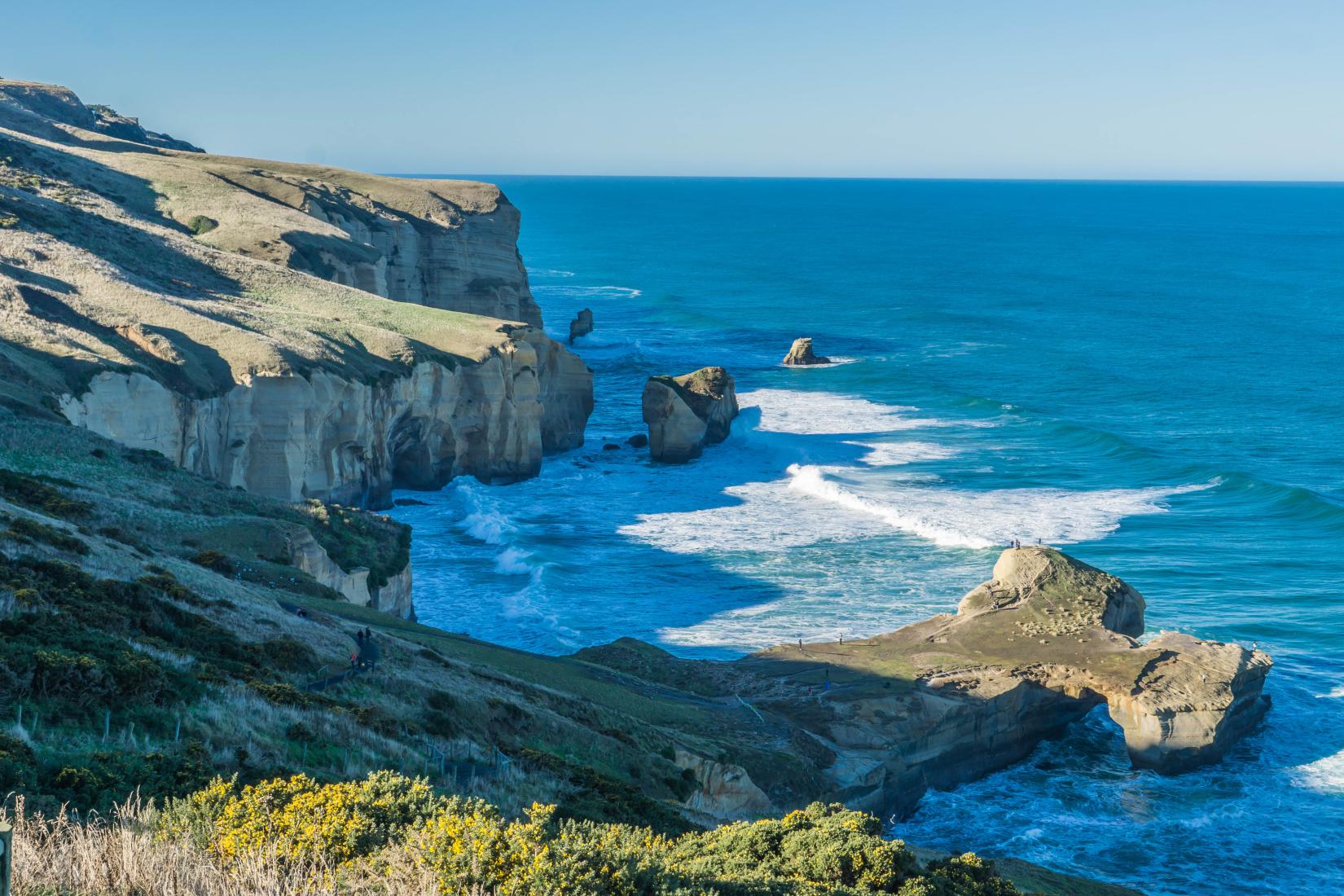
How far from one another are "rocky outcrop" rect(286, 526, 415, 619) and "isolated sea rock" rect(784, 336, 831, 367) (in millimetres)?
65043

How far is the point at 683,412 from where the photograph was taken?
75625 millimetres

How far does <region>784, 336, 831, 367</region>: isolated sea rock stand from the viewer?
4213 inches

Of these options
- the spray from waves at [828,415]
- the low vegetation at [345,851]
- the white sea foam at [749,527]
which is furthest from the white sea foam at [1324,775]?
the spray from waves at [828,415]

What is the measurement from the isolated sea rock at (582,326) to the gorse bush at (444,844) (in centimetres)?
10498

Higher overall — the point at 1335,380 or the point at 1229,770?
the point at 1335,380

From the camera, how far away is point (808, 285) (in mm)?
163500

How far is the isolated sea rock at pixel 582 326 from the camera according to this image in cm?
12106

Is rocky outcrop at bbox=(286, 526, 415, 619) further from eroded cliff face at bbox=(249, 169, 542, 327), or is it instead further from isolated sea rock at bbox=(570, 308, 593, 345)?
isolated sea rock at bbox=(570, 308, 593, 345)

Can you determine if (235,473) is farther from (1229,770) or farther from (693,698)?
(1229,770)

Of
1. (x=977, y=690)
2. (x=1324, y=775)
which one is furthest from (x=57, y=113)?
(x=1324, y=775)

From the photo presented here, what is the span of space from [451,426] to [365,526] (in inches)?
827

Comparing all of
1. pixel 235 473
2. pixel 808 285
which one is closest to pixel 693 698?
pixel 235 473

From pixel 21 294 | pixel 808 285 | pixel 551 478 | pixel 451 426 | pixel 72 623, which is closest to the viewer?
pixel 72 623

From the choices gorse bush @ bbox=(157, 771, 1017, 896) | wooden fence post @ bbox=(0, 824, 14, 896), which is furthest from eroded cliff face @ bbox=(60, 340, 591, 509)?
wooden fence post @ bbox=(0, 824, 14, 896)
